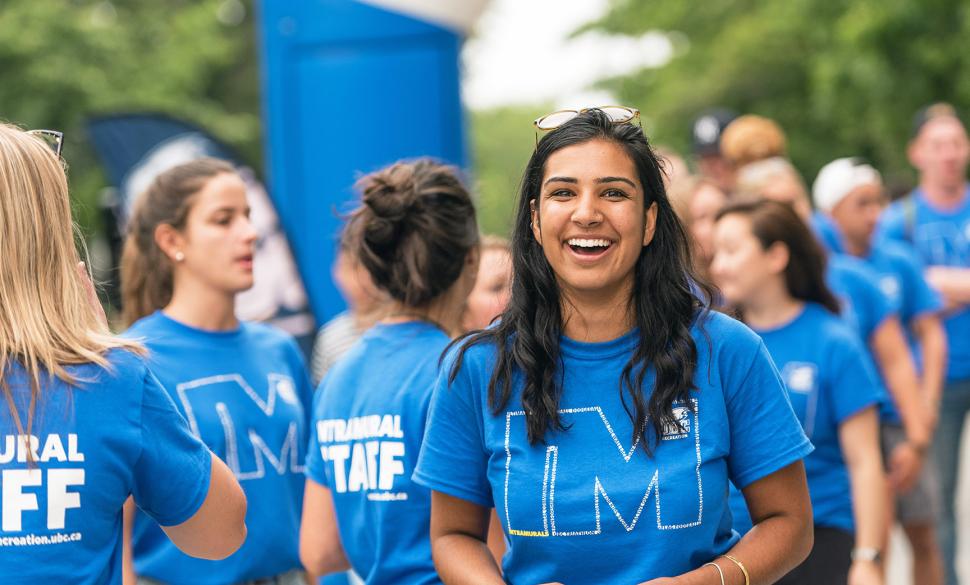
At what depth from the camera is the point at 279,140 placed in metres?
9.52

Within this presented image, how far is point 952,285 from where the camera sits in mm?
7961

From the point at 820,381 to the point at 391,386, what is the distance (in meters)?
1.71

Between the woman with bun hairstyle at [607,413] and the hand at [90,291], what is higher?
the hand at [90,291]

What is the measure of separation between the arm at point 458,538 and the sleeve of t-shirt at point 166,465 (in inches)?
22.2

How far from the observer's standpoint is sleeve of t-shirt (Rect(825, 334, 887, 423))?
16.2 ft

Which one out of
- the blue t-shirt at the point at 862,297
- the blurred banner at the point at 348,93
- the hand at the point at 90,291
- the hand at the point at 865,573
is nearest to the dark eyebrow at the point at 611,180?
the hand at the point at 90,291

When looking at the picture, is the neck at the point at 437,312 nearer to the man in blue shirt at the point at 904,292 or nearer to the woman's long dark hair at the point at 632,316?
the woman's long dark hair at the point at 632,316

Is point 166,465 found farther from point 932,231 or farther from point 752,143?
point 932,231

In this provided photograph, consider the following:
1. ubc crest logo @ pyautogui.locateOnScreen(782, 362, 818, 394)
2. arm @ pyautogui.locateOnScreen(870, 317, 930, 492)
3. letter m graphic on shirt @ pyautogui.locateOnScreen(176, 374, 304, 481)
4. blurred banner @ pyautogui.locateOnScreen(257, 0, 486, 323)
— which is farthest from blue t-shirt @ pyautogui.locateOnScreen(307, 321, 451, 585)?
blurred banner @ pyautogui.locateOnScreen(257, 0, 486, 323)

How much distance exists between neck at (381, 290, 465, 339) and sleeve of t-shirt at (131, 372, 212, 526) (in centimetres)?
111

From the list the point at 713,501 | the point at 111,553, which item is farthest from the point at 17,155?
the point at 713,501

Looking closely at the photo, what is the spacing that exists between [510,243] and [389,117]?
234 inches

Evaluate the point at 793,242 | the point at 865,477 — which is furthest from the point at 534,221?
the point at 793,242

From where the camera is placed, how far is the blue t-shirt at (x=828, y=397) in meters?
4.87
